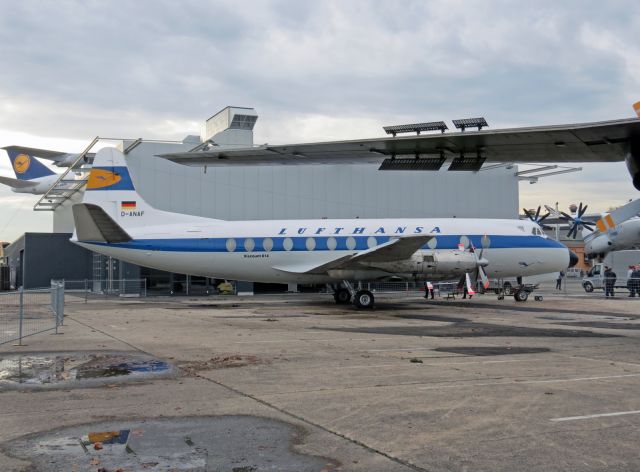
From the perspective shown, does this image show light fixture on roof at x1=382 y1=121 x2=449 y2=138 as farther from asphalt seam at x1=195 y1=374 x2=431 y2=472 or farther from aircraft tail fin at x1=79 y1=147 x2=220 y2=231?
aircraft tail fin at x1=79 y1=147 x2=220 y2=231

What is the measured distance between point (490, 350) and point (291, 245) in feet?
47.1

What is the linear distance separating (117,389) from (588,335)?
12.7 m

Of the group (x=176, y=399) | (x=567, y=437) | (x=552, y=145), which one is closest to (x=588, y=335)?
(x=552, y=145)

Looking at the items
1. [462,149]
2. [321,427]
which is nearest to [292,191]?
[462,149]

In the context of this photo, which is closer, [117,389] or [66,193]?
[117,389]

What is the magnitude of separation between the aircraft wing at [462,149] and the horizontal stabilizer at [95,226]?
1379cm

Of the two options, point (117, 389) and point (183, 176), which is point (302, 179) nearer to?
point (183, 176)

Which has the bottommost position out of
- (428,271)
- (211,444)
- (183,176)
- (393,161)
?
(211,444)

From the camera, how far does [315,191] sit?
42250mm

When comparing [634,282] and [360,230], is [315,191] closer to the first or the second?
[360,230]

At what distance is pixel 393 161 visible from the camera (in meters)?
11.3

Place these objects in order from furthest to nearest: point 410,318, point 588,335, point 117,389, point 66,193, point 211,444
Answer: point 66,193
point 410,318
point 588,335
point 117,389
point 211,444

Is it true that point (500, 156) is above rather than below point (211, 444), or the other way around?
above

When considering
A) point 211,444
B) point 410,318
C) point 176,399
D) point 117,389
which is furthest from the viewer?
point 410,318
